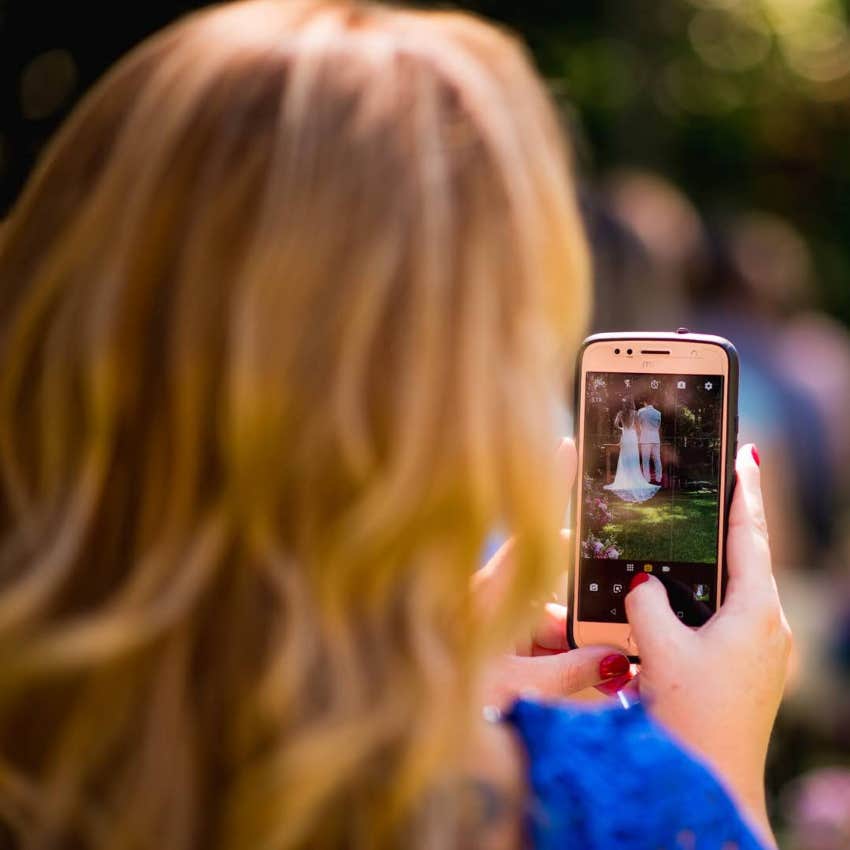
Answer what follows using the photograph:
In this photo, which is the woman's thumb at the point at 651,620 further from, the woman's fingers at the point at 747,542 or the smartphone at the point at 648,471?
the smartphone at the point at 648,471

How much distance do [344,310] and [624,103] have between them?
622 centimetres

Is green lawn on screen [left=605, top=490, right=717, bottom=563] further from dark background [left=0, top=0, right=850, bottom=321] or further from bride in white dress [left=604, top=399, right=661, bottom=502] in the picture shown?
dark background [left=0, top=0, right=850, bottom=321]

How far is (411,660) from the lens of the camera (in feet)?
3.09

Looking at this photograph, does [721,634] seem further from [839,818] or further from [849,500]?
[849,500]

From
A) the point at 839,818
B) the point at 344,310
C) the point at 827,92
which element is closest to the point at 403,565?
the point at 344,310

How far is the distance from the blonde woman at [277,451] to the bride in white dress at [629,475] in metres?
0.59

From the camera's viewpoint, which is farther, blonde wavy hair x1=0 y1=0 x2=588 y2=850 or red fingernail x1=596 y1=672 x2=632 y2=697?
red fingernail x1=596 y1=672 x2=632 y2=697

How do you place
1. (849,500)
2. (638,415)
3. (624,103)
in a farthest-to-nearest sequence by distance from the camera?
(624,103) < (849,500) < (638,415)

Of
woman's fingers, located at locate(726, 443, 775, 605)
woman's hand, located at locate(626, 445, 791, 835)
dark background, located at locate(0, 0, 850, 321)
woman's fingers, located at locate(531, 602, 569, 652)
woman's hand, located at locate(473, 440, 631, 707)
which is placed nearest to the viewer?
woman's hand, located at locate(626, 445, 791, 835)

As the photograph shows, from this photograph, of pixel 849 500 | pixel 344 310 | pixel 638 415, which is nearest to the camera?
pixel 344 310

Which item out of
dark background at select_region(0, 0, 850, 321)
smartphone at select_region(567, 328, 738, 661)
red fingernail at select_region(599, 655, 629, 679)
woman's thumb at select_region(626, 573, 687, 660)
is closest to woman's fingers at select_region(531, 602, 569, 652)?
smartphone at select_region(567, 328, 738, 661)

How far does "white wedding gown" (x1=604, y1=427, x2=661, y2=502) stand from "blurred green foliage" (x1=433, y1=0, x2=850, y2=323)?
4424 mm

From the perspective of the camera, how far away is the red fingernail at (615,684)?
152 centimetres

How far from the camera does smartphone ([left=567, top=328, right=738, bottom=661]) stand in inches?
61.3
